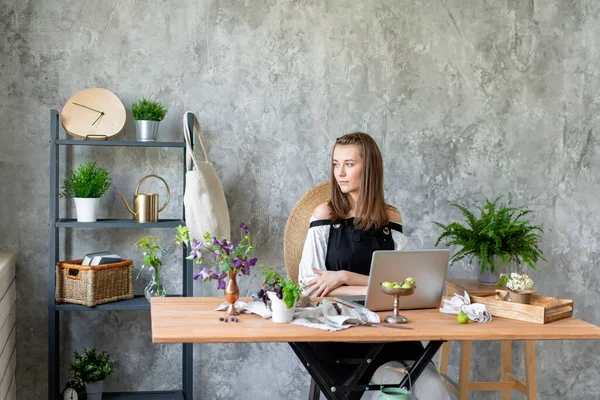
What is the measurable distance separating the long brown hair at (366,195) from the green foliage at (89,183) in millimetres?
1171

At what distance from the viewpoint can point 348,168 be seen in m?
3.61

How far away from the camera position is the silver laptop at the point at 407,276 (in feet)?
9.27

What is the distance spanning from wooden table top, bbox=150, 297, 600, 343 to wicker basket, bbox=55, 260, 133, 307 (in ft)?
2.94

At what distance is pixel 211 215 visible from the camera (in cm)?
377

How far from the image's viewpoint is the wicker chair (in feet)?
12.9

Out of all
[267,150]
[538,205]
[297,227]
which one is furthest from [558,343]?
[267,150]

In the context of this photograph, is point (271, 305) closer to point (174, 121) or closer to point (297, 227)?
point (297, 227)

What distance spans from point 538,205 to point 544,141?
A: 1.26ft

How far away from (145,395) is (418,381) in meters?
1.71

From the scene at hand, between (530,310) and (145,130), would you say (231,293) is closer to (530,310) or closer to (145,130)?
(530,310)

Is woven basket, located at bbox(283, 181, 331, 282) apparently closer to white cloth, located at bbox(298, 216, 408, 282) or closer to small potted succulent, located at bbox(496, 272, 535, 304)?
white cloth, located at bbox(298, 216, 408, 282)

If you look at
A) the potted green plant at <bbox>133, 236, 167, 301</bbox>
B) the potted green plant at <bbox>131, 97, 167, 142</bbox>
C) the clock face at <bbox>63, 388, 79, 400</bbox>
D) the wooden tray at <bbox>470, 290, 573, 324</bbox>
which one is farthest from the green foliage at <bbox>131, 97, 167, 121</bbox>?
the wooden tray at <bbox>470, 290, 573, 324</bbox>

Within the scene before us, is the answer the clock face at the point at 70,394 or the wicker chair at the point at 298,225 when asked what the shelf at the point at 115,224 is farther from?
the clock face at the point at 70,394

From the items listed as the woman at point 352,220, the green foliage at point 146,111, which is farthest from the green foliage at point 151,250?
the woman at point 352,220
